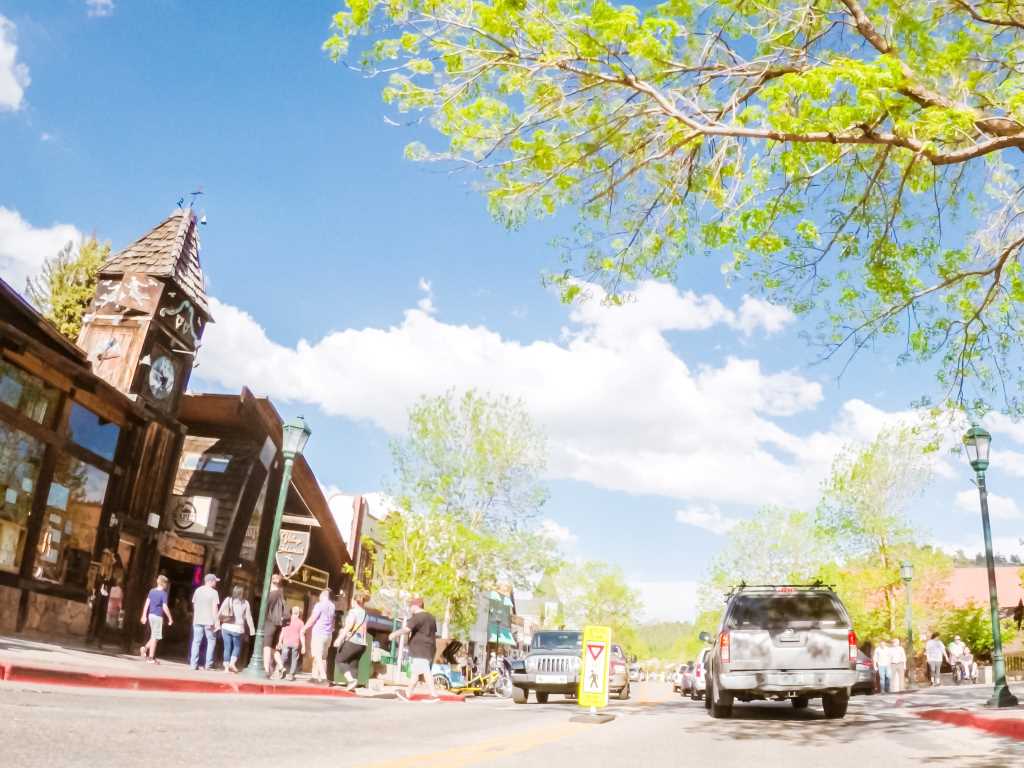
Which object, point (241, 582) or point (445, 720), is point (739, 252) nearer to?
point (445, 720)

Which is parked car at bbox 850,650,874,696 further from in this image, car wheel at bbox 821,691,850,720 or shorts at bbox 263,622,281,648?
shorts at bbox 263,622,281,648

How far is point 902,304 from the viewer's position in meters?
12.2

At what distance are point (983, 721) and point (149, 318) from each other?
18754 millimetres

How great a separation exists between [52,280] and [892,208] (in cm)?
3306

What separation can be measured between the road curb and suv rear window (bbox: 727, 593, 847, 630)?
6.72m

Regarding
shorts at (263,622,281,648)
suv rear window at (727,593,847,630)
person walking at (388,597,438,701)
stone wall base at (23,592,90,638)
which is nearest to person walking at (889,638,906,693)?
suv rear window at (727,593,847,630)

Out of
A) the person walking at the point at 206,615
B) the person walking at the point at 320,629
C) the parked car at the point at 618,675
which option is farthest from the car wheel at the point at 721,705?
the parked car at the point at 618,675

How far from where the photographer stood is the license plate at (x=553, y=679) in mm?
19875

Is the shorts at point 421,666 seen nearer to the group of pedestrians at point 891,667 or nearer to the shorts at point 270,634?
the shorts at point 270,634

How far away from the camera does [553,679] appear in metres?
19.9

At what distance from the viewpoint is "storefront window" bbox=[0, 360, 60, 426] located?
1553 centimetres

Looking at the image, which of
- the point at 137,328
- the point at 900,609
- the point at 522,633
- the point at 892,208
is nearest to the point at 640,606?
the point at 522,633

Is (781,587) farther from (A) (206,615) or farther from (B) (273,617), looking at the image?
(A) (206,615)

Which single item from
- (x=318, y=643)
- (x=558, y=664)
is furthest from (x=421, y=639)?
(x=558, y=664)
